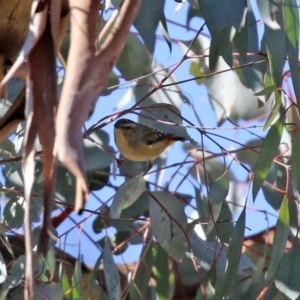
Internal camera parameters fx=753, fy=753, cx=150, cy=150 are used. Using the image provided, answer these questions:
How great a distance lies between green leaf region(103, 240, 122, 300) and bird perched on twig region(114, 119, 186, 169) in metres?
0.56

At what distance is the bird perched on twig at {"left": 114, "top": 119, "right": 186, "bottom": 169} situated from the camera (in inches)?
87.4

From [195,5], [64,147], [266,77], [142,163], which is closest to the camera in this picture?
[64,147]

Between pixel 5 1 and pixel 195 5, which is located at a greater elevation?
pixel 195 5

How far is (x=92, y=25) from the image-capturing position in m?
0.67

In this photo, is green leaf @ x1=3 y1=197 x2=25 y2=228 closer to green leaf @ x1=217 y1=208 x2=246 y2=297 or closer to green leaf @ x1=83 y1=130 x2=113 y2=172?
green leaf @ x1=83 y1=130 x2=113 y2=172

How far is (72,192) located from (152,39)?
0.83 metres

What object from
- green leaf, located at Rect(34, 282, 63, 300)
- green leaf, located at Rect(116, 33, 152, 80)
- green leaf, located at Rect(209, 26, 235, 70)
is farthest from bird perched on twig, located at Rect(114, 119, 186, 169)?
green leaf, located at Rect(209, 26, 235, 70)

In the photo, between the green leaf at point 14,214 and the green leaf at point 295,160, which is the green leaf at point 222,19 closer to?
the green leaf at point 295,160

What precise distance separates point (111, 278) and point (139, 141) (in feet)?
2.80

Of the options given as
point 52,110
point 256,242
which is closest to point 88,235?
point 256,242

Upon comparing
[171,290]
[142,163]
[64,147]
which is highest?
[142,163]

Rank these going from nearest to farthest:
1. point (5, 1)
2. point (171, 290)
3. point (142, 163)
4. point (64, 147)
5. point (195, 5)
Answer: point (64, 147) → point (5, 1) → point (171, 290) → point (195, 5) → point (142, 163)

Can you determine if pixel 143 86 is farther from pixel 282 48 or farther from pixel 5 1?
pixel 5 1

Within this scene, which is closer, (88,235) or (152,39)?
(152,39)
